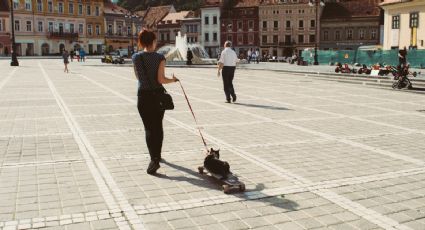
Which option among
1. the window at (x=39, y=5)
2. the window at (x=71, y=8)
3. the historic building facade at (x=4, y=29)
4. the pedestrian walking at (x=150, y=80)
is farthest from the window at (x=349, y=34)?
the pedestrian walking at (x=150, y=80)

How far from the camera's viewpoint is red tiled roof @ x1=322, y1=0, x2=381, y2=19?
74.4 m

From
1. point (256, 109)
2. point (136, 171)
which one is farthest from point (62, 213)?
point (256, 109)

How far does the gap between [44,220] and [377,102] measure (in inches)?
473

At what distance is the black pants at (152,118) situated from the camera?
6270 millimetres

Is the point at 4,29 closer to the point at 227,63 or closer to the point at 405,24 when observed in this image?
the point at 405,24

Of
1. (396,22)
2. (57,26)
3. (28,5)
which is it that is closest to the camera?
(396,22)

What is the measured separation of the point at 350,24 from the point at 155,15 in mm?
41058

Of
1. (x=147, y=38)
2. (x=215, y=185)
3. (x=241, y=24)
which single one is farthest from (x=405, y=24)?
(x=241, y=24)

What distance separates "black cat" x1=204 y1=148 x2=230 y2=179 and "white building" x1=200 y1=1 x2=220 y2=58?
263 ft

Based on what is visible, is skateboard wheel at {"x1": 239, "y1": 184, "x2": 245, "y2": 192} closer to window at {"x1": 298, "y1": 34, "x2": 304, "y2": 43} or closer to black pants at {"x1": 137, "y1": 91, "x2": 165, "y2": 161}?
black pants at {"x1": 137, "y1": 91, "x2": 165, "y2": 161}

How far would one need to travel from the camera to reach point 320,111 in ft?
40.3

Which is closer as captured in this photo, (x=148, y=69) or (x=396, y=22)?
(x=148, y=69)

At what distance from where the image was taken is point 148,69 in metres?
6.24

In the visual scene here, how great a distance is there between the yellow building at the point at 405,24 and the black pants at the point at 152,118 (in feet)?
124
